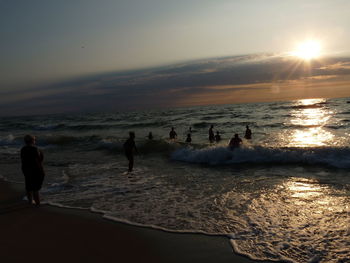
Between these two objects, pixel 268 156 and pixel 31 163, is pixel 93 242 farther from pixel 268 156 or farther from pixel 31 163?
pixel 268 156

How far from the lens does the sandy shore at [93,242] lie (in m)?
5.06

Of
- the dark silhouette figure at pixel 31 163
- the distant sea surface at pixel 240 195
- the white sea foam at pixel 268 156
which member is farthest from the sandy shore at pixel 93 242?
the white sea foam at pixel 268 156

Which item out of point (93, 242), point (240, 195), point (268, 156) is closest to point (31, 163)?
point (93, 242)

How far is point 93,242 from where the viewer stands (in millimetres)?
5676

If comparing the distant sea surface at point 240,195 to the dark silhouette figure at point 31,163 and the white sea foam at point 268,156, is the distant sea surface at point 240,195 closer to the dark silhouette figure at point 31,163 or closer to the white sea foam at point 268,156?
the white sea foam at point 268,156

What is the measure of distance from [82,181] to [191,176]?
3.88 m

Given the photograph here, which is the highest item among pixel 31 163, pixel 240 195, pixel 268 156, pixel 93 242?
pixel 31 163

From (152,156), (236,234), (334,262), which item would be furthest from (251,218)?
(152,156)

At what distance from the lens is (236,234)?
5941mm

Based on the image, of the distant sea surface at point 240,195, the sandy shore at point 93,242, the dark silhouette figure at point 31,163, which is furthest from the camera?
the dark silhouette figure at point 31,163

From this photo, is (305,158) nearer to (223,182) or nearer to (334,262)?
(223,182)

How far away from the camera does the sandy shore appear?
5.06 meters

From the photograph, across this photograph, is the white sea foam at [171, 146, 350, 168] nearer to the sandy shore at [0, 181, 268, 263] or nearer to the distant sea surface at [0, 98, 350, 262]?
the distant sea surface at [0, 98, 350, 262]

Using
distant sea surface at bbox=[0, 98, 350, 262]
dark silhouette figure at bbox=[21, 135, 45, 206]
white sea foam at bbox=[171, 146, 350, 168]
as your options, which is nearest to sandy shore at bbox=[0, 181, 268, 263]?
distant sea surface at bbox=[0, 98, 350, 262]
